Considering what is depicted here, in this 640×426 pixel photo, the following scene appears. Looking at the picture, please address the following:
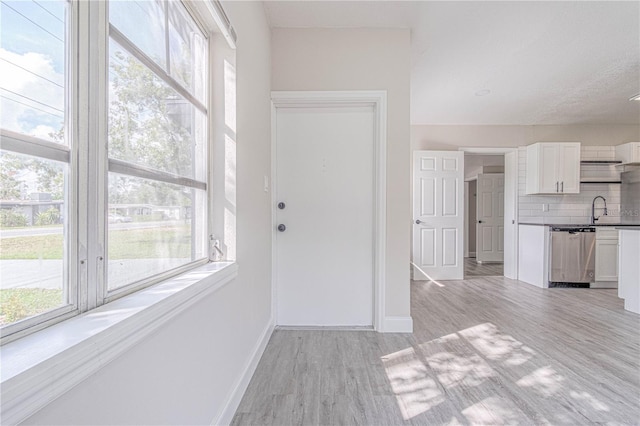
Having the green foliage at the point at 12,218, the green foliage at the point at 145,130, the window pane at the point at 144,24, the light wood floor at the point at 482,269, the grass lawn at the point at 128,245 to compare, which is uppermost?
the window pane at the point at 144,24

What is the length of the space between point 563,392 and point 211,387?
75.2 inches

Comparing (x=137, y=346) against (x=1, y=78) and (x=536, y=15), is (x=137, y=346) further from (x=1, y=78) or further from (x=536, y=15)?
(x=536, y=15)

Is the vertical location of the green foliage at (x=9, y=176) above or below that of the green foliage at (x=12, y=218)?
above

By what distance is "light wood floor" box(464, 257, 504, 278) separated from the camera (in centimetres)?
501

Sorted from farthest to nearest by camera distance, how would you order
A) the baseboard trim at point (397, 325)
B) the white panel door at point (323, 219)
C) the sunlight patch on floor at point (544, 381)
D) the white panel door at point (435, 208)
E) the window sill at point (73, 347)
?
the white panel door at point (435, 208) → the white panel door at point (323, 219) → the baseboard trim at point (397, 325) → the sunlight patch on floor at point (544, 381) → the window sill at point (73, 347)

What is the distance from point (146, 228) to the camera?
0.95m

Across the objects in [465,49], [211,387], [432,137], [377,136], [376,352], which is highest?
[465,49]

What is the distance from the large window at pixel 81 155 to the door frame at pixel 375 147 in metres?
1.42

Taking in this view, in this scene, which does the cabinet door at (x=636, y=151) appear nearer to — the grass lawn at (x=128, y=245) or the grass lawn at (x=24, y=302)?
the grass lawn at (x=128, y=245)

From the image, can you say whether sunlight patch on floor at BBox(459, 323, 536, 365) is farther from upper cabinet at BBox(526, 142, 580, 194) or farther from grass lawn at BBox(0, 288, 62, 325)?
upper cabinet at BBox(526, 142, 580, 194)

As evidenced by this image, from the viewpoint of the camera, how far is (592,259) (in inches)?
160

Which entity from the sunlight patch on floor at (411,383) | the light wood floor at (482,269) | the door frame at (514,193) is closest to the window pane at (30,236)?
the sunlight patch on floor at (411,383)

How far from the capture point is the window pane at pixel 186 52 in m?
1.16

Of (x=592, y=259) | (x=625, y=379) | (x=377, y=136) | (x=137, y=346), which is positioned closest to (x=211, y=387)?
(x=137, y=346)
